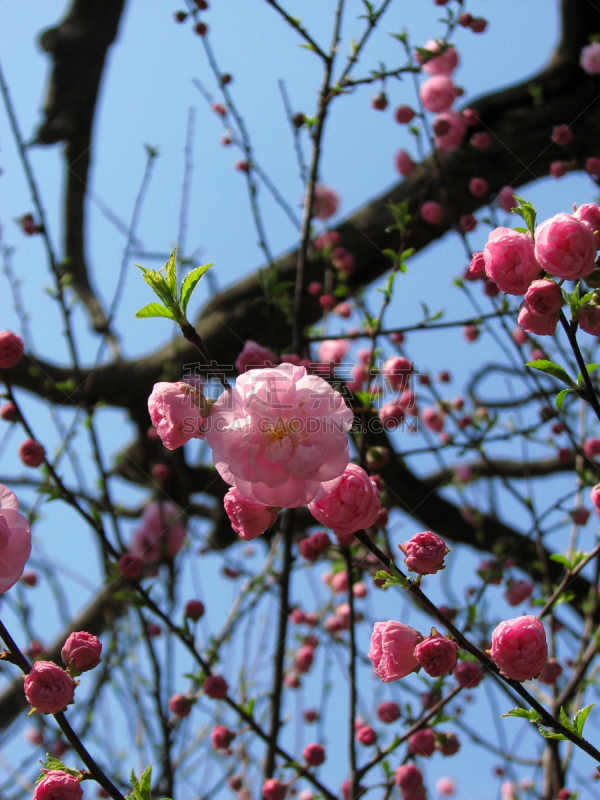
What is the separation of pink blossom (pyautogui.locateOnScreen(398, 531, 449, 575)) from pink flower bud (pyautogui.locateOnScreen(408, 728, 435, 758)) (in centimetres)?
67

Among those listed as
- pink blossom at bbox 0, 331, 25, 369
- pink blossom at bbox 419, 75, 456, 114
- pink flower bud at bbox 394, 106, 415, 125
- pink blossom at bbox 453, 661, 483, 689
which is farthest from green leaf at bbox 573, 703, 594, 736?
pink blossom at bbox 419, 75, 456, 114

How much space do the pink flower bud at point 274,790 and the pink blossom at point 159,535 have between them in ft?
2.38

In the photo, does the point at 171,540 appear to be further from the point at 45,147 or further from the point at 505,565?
the point at 45,147

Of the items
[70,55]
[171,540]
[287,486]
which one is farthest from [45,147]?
Answer: [287,486]

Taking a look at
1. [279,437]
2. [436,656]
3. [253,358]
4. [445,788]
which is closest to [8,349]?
[253,358]

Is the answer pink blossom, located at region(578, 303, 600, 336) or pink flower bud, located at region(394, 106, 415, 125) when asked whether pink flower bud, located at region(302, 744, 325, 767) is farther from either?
pink flower bud, located at region(394, 106, 415, 125)

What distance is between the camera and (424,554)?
73 cm

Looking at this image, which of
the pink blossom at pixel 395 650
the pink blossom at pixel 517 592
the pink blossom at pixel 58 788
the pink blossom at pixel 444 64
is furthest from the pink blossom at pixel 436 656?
the pink blossom at pixel 444 64

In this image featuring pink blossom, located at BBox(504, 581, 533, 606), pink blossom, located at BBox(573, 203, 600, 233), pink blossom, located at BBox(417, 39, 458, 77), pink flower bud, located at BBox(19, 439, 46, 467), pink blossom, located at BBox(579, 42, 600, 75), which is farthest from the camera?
pink blossom, located at BBox(579, 42, 600, 75)

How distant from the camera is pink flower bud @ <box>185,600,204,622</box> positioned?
1352 millimetres

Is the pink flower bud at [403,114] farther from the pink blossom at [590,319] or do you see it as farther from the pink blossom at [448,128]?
the pink blossom at [590,319]

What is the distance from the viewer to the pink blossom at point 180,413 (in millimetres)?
740

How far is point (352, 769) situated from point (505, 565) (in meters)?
0.99

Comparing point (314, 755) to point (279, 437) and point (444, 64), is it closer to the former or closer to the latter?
point (279, 437)
